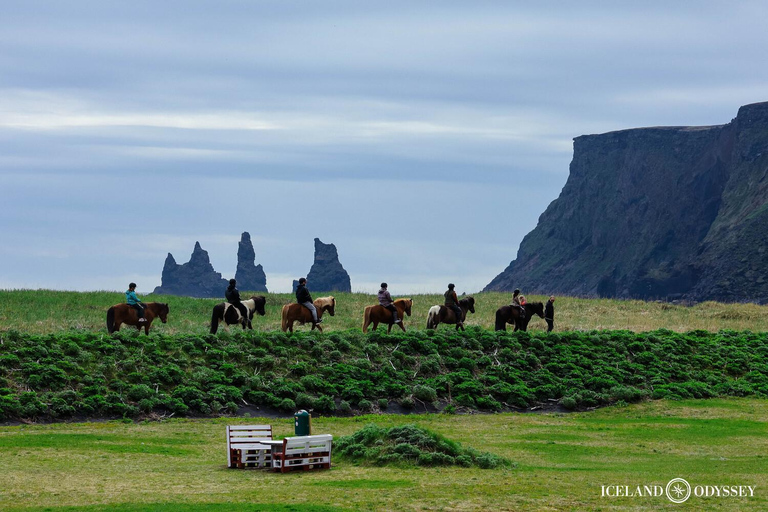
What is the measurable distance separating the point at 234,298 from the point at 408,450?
2006 centimetres

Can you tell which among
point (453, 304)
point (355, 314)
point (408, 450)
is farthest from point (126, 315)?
point (355, 314)

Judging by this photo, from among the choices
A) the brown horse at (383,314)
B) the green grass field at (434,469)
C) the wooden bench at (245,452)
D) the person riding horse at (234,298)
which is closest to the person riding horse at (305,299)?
the person riding horse at (234,298)

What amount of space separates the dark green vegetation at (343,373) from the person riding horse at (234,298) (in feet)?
6.01

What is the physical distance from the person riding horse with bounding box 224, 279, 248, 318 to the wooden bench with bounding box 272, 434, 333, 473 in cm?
1940

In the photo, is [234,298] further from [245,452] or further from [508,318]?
[245,452]

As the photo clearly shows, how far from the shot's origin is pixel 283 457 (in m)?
23.1

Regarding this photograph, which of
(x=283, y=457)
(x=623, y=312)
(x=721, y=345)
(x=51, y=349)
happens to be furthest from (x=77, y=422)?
(x=623, y=312)

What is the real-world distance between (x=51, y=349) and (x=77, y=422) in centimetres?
599

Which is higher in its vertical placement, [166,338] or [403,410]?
[166,338]

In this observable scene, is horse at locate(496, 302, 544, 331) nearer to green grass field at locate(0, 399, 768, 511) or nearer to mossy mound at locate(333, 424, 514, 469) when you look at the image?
green grass field at locate(0, 399, 768, 511)

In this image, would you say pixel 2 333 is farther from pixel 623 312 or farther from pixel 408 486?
pixel 623 312

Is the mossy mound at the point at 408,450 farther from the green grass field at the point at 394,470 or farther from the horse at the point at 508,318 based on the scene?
the horse at the point at 508,318

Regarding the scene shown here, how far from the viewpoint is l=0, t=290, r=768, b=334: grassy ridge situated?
5191 centimetres

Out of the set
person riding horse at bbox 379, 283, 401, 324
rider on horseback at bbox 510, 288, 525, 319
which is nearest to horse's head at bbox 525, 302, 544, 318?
rider on horseback at bbox 510, 288, 525, 319
